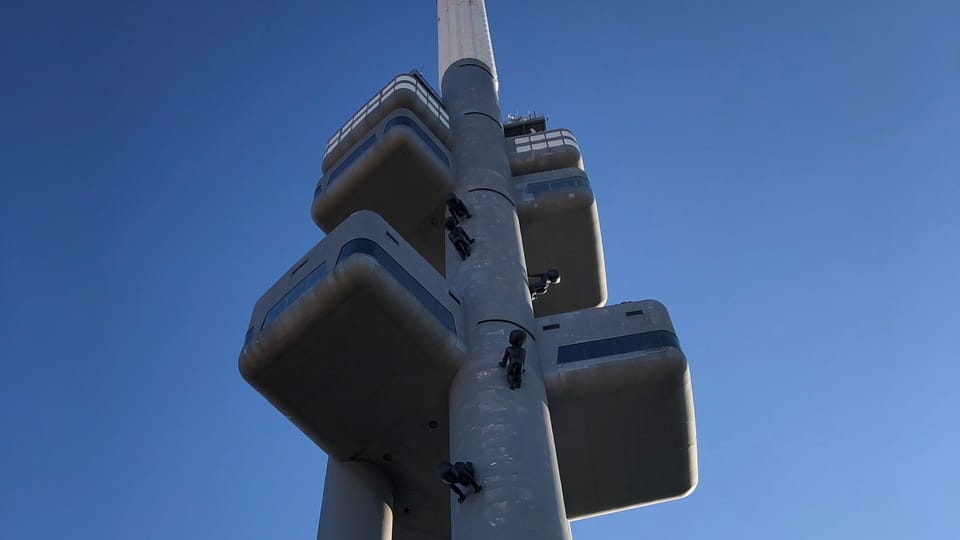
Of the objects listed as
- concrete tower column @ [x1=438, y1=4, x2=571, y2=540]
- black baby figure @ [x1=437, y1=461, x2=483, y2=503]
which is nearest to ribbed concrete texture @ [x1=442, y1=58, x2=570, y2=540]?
concrete tower column @ [x1=438, y1=4, x2=571, y2=540]

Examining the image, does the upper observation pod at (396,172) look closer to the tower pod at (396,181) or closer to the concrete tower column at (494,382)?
the tower pod at (396,181)

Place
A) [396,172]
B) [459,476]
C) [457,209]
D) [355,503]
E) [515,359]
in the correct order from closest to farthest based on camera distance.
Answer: [459,476], [515,359], [355,503], [457,209], [396,172]

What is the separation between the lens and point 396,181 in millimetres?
31078

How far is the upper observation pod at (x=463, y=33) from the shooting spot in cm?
4247

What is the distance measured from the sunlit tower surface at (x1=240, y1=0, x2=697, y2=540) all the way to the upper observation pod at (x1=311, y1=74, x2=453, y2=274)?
0.28ft

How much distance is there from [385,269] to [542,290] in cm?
891

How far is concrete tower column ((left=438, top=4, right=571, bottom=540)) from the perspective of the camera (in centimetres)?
1950

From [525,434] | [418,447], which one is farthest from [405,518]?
[525,434]

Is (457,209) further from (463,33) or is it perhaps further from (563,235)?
(463,33)

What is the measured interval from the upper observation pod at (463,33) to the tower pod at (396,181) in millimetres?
10798

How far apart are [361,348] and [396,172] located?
33.7ft

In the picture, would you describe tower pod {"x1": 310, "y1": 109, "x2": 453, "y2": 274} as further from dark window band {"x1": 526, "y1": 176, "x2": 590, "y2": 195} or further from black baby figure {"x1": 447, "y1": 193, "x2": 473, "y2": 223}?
dark window band {"x1": 526, "y1": 176, "x2": 590, "y2": 195}

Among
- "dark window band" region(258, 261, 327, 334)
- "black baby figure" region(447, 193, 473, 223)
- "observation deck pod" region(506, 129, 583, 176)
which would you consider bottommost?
"dark window band" region(258, 261, 327, 334)

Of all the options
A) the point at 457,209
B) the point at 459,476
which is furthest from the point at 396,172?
the point at 459,476
